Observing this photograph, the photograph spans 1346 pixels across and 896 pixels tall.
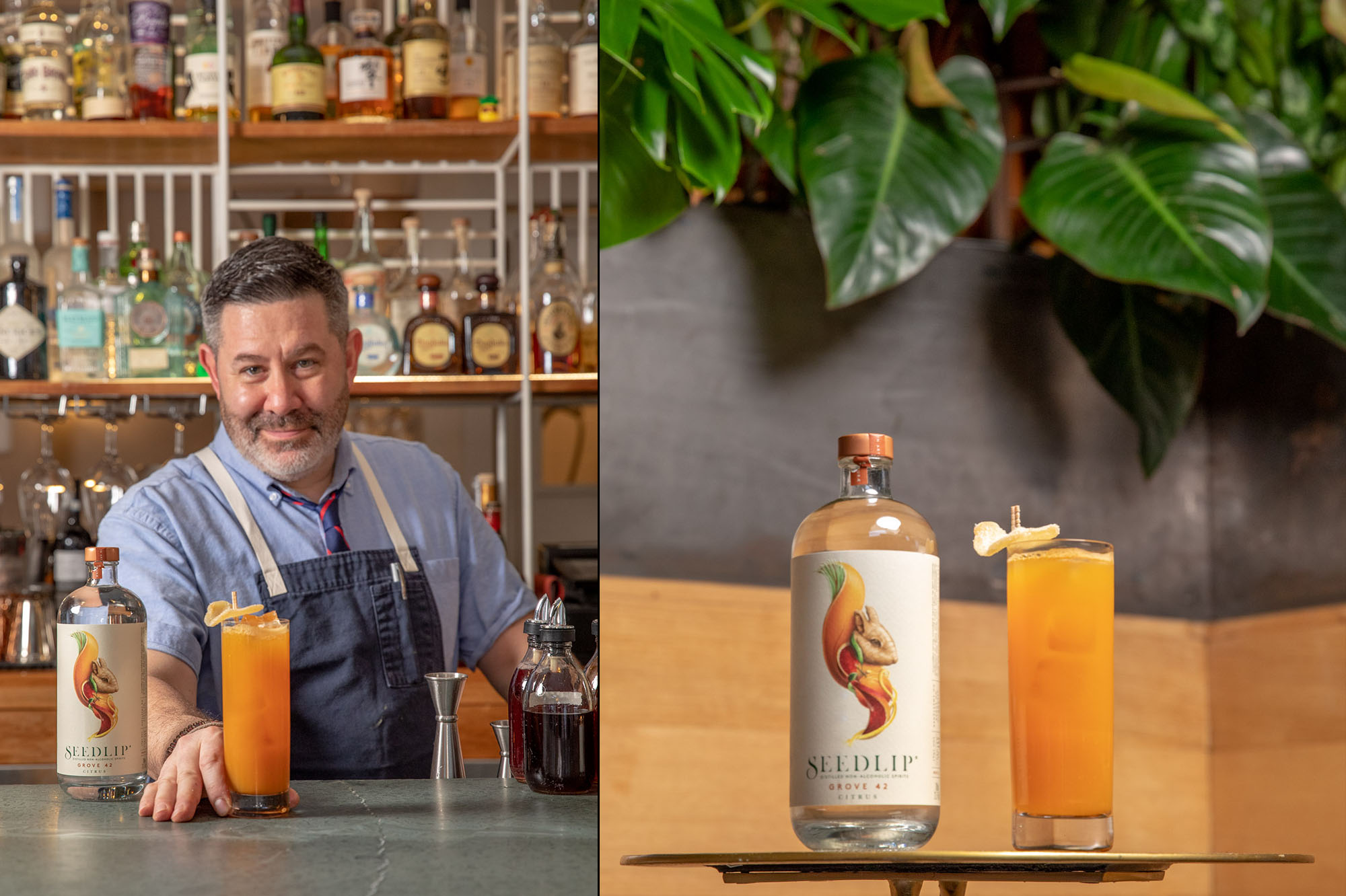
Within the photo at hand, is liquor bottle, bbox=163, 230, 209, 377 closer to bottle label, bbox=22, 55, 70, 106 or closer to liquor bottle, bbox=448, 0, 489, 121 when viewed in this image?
bottle label, bbox=22, 55, 70, 106

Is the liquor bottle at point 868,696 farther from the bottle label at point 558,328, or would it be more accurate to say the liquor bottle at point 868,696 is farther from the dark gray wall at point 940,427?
the bottle label at point 558,328

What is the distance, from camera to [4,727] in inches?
64.9

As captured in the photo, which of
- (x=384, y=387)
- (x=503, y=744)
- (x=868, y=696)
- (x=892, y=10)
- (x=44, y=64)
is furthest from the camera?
(x=44, y=64)

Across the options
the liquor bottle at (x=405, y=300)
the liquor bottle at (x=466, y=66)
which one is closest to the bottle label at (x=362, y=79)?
the liquor bottle at (x=466, y=66)

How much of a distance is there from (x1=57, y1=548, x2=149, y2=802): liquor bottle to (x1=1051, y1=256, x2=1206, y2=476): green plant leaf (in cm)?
125

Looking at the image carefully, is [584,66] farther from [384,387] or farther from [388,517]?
[388,517]

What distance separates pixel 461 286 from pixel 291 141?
345mm

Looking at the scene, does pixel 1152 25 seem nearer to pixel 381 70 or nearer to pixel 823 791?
pixel 381 70

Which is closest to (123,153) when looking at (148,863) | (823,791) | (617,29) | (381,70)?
(381,70)

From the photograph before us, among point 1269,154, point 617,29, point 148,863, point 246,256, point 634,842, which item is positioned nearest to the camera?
point 148,863

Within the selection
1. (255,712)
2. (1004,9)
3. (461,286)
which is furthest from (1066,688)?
(461,286)

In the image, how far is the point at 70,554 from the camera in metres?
1.85

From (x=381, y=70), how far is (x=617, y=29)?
90 cm

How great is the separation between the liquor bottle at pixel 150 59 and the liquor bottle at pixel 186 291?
21cm
